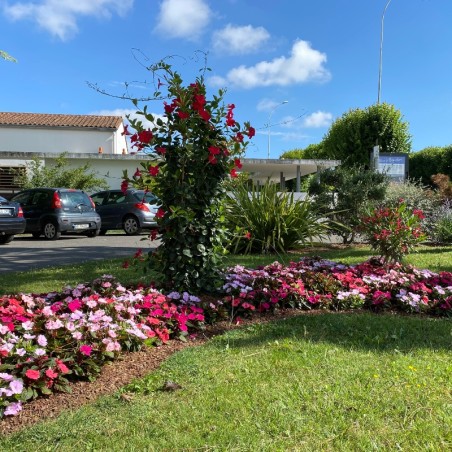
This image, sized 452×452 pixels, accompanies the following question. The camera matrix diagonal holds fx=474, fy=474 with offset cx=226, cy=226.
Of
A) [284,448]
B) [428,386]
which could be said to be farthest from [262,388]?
[428,386]

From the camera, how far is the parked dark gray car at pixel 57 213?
14401mm

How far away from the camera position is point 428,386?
9.62 feet

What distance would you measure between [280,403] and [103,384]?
1158mm

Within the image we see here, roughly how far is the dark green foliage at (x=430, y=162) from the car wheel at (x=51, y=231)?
23.5 m

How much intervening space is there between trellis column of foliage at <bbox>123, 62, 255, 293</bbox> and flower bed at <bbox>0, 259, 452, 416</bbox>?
0.33 meters

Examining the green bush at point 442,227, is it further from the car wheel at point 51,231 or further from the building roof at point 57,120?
the building roof at point 57,120

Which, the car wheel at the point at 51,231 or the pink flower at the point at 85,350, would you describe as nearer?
the pink flower at the point at 85,350

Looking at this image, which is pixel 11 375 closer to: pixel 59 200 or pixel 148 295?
pixel 148 295

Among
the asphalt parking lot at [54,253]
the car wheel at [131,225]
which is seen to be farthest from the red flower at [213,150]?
the car wheel at [131,225]

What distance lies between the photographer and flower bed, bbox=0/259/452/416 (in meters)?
2.89

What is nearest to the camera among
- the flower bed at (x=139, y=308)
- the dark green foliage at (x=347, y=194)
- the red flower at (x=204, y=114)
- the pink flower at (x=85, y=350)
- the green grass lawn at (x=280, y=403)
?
the green grass lawn at (x=280, y=403)

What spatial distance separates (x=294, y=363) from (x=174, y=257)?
5.64ft

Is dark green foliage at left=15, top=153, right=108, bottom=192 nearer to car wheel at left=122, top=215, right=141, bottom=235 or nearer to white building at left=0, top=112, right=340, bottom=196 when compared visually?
car wheel at left=122, top=215, right=141, bottom=235

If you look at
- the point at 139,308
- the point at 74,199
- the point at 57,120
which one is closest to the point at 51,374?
the point at 139,308
